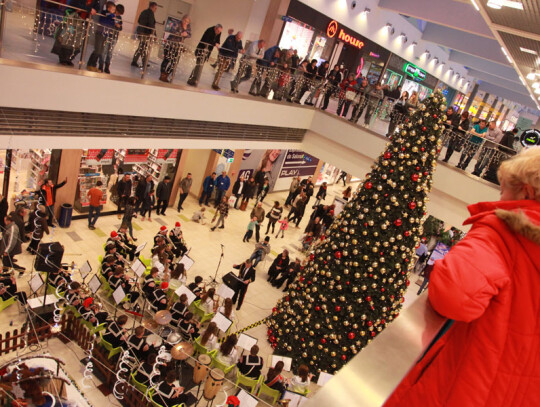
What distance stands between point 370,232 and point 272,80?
23.2ft

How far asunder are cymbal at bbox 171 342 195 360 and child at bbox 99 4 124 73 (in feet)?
19.7

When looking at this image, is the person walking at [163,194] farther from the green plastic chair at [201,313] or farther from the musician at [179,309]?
the musician at [179,309]

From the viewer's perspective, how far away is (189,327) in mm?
9422

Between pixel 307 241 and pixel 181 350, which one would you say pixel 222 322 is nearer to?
pixel 181 350

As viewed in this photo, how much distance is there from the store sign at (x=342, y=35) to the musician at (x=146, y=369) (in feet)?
59.0

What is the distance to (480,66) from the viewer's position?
92.4 ft

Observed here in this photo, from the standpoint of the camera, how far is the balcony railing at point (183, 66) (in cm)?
809

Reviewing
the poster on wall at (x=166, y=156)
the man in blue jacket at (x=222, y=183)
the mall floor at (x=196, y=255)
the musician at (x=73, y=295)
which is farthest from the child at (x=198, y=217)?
the musician at (x=73, y=295)

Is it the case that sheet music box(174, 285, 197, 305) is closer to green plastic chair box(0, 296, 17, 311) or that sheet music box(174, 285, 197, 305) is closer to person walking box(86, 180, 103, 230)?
green plastic chair box(0, 296, 17, 311)

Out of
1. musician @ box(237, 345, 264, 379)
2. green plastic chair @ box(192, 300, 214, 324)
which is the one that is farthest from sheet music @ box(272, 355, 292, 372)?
green plastic chair @ box(192, 300, 214, 324)

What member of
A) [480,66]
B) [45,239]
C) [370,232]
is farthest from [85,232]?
[480,66]

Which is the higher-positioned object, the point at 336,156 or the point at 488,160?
the point at 488,160

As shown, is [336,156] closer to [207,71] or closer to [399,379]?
[207,71]

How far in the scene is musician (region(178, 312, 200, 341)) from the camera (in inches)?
372
